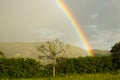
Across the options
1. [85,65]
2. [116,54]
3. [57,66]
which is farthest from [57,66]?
[116,54]

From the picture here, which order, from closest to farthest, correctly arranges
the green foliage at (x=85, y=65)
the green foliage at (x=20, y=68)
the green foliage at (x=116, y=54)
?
1. the green foliage at (x=20, y=68)
2. the green foliage at (x=85, y=65)
3. the green foliage at (x=116, y=54)

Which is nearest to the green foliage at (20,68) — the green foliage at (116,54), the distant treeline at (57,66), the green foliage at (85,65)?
the distant treeline at (57,66)

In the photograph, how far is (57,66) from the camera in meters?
83.8

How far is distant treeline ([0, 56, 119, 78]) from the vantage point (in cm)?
7725

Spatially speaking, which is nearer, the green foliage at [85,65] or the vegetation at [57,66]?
the vegetation at [57,66]

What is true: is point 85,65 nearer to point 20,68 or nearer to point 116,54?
point 116,54

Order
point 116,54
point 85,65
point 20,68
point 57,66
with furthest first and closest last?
point 116,54
point 57,66
point 85,65
point 20,68

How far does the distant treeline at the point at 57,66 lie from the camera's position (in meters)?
77.2

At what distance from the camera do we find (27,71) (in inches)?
3105

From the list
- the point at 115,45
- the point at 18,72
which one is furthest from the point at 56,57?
the point at 115,45

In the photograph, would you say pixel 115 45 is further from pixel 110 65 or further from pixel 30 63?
pixel 30 63

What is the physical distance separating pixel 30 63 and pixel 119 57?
25905mm

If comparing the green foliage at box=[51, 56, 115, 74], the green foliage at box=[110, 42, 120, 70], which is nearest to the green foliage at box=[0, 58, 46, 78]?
the green foliage at box=[51, 56, 115, 74]

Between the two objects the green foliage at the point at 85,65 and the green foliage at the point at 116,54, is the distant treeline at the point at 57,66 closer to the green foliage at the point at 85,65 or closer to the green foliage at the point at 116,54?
the green foliage at the point at 85,65
